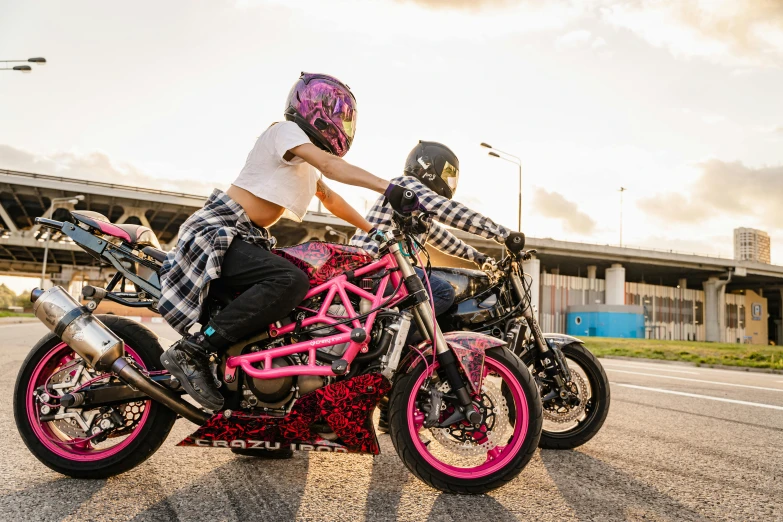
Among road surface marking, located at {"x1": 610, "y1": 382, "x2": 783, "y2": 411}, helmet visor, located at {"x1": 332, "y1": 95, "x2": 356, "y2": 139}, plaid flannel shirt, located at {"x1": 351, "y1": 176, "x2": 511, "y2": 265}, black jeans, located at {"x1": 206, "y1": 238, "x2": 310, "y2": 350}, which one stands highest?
helmet visor, located at {"x1": 332, "y1": 95, "x2": 356, "y2": 139}

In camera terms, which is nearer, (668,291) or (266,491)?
(266,491)

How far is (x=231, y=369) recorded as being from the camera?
2.75m

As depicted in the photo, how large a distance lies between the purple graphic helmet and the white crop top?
0.19 metres

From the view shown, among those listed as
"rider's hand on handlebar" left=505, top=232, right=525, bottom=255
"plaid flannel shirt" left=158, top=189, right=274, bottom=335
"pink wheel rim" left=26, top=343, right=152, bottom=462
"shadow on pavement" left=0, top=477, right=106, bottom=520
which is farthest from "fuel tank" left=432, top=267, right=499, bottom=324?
"shadow on pavement" left=0, top=477, right=106, bottom=520

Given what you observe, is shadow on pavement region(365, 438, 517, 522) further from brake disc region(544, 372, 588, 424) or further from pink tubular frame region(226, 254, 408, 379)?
brake disc region(544, 372, 588, 424)

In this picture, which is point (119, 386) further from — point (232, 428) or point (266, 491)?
point (266, 491)

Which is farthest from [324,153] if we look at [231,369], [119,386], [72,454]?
[72,454]

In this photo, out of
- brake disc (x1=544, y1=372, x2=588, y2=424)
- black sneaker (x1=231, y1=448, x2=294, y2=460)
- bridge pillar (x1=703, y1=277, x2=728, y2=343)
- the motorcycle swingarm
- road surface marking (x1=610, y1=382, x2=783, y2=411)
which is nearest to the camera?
the motorcycle swingarm

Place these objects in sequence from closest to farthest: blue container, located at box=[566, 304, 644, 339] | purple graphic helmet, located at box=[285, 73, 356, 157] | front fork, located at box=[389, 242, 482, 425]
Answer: front fork, located at box=[389, 242, 482, 425] < purple graphic helmet, located at box=[285, 73, 356, 157] < blue container, located at box=[566, 304, 644, 339]

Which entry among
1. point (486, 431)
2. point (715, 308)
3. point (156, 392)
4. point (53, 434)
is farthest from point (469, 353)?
point (715, 308)

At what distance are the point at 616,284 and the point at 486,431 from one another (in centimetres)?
5902

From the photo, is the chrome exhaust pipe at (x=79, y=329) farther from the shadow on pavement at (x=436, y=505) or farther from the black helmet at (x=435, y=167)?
the black helmet at (x=435, y=167)

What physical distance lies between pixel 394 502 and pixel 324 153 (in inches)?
64.1

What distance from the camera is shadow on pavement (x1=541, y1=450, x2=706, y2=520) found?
7.98ft
